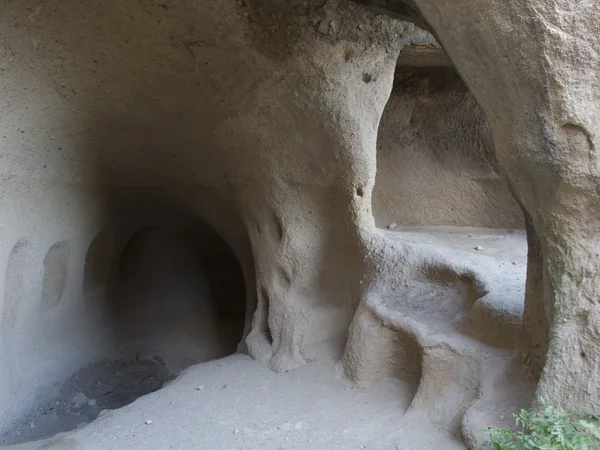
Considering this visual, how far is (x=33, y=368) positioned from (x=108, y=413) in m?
1.01

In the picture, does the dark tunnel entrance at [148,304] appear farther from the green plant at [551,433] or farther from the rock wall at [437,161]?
the green plant at [551,433]

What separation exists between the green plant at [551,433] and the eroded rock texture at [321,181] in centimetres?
9

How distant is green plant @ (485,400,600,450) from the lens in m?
1.57

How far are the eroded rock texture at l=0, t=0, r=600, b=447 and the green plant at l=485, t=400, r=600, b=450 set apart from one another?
9cm

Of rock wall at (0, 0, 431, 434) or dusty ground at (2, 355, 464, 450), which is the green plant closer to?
dusty ground at (2, 355, 464, 450)

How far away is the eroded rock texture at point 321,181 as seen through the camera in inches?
70.3

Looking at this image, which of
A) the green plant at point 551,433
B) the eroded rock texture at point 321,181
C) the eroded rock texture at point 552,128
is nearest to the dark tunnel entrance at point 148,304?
the eroded rock texture at point 321,181

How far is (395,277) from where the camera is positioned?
2.92 m

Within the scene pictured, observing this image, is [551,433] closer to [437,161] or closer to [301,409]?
[301,409]

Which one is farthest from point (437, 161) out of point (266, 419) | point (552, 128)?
point (552, 128)

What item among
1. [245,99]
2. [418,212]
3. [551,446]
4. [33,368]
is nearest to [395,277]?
[245,99]

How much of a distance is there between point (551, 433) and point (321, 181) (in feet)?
6.13

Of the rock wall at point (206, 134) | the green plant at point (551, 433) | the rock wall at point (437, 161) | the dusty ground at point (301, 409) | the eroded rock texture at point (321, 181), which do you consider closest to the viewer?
the green plant at point (551, 433)

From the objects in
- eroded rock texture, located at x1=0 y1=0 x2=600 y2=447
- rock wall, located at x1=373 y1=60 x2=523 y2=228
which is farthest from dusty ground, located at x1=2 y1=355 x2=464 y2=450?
rock wall, located at x1=373 y1=60 x2=523 y2=228
